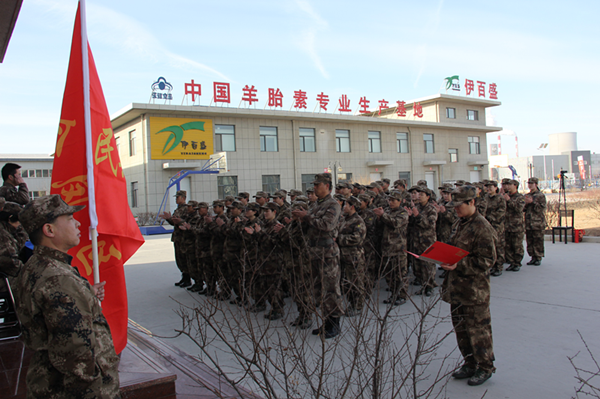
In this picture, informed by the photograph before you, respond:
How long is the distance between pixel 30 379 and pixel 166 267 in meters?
8.94

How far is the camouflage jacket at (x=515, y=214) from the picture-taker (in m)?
8.49

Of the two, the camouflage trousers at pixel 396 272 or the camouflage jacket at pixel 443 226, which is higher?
the camouflage jacket at pixel 443 226

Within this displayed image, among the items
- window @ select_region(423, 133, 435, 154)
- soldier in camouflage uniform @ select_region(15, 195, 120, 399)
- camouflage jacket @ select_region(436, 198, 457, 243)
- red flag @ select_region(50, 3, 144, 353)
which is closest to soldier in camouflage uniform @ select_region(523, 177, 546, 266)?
camouflage jacket @ select_region(436, 198, 457, 243)

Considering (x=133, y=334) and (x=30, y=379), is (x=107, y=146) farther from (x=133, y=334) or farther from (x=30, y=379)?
(x=133, y=334)

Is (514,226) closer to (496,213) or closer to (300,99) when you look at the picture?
(496,213)

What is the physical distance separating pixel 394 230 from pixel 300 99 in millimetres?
20555

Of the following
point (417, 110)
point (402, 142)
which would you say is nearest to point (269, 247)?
point (402, 142)

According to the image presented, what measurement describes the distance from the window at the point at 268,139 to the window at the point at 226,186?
9.18ft

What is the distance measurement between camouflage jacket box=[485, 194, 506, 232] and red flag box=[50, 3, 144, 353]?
695cm

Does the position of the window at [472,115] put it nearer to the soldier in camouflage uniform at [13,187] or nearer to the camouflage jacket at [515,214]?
the camouflage jacket at [515,214]

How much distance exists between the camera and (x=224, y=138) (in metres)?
24.2

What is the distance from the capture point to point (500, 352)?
168 inches

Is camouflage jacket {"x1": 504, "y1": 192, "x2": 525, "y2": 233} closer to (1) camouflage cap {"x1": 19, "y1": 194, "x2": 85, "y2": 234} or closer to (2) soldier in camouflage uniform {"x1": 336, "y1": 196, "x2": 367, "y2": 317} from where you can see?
(2) soldier in camouflage uniform {"x1": 336, "y1": 196, "x2": 367, "y2": 317}

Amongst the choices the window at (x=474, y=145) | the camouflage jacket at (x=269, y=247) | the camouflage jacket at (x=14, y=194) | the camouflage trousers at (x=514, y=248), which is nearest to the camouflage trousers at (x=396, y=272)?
the camouflage jacket at (x=269, y=247)
